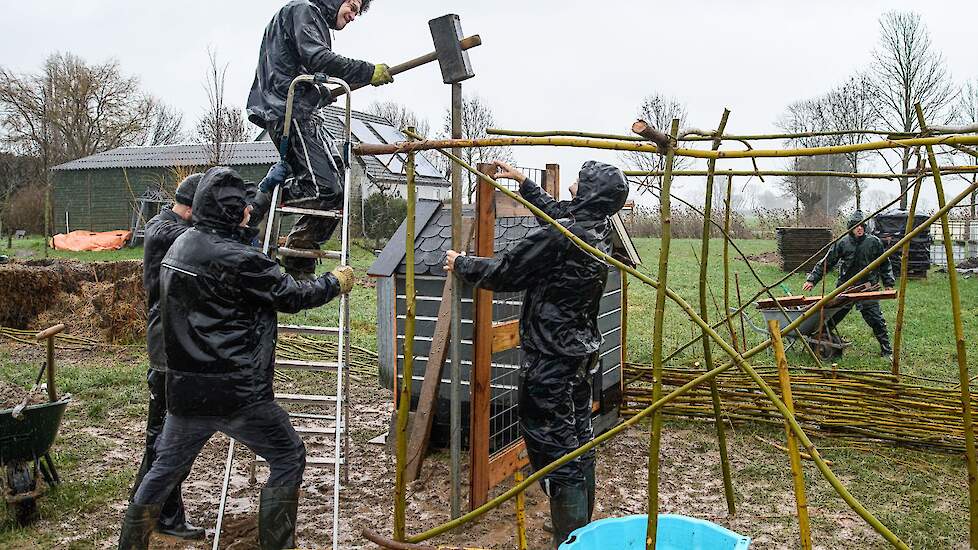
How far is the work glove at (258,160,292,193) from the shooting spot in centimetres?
411

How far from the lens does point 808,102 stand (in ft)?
109

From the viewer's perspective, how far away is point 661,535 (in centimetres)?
321

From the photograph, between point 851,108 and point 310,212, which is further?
point 851,108

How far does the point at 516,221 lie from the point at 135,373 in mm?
5168

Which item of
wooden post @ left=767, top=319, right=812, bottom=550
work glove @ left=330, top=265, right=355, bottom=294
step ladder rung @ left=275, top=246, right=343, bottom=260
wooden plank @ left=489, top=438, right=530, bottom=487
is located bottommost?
wooden plank @ left=489, top=438, right=530, bottom=487

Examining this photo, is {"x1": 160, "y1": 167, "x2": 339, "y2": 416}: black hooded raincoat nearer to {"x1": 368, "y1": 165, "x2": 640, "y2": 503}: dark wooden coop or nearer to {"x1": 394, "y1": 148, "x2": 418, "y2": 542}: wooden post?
{"x1": 394, "y1": 148, "x2": 418, "y2": 542}: wooden post

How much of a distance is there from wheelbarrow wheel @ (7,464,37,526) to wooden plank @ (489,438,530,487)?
9.38ft

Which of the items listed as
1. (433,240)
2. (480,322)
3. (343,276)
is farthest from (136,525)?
(433,240)

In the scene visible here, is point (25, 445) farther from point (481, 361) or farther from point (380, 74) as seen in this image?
point (380, 74)

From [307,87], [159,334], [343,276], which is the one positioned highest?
[307,87]

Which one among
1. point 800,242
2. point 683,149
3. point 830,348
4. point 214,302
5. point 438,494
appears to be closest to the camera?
point 683,149

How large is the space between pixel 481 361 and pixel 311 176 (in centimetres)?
153

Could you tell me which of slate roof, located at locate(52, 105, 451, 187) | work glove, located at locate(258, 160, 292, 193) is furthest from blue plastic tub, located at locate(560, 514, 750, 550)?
A: slate roof, located at locate(52, 105, 451, 187)

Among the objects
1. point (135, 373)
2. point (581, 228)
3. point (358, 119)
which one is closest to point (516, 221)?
point (581, 228)
